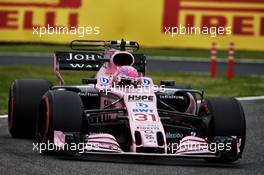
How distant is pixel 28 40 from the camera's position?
30.0 m

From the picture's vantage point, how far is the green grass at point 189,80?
21.9 meters

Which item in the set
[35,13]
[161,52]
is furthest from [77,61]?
[161,52]

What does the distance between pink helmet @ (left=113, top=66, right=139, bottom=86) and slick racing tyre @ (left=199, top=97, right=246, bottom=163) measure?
125 cm

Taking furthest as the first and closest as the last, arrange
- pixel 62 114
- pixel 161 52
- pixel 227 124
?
pixel 161 52, pixel 227 124, pixel 62 114

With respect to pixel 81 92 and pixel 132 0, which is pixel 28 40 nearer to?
pixel 132 0

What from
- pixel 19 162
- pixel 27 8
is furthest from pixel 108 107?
pixel 27 8

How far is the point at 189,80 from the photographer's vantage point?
24.4 metres

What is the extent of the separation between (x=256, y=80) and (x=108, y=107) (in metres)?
12.4

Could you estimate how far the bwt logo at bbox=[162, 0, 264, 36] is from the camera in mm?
29438

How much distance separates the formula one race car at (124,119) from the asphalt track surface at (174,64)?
13.9m

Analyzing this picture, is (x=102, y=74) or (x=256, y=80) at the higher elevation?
(x=102, y=74)

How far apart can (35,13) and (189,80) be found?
6796 mm

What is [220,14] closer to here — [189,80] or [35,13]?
[35,13]

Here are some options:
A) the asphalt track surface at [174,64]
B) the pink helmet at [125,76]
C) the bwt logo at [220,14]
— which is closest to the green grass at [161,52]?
the asphalt track surface at [174,64]
